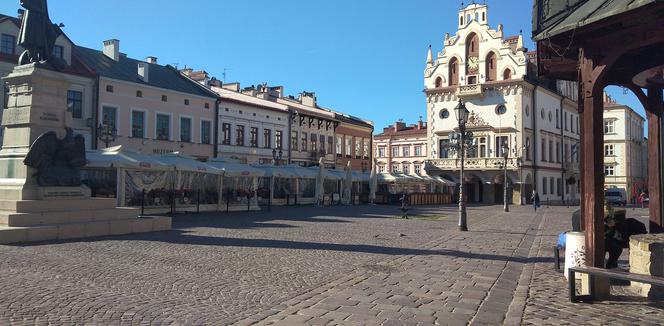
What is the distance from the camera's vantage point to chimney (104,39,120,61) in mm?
40812

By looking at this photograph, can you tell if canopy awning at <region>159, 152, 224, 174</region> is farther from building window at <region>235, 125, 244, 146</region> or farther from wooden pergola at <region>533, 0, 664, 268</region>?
wooden pergola at <region>533, 0, 664, 268</region>

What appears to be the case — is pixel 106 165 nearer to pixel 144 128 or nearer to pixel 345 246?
pixel 345 246

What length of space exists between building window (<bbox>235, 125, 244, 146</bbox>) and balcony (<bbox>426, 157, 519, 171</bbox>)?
23.7 metres

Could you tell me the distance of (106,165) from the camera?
872 inches

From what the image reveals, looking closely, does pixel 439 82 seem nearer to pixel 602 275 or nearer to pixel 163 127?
pixel 163 127

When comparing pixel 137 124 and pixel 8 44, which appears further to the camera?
pixel 137 124

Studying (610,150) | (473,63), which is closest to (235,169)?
(473,63)

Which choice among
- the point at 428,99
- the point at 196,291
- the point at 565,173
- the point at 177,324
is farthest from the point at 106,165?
the point at 565,173

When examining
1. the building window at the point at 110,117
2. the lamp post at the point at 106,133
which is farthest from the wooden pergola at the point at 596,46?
the building window at the point at 110,117

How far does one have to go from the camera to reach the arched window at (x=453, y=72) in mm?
61562

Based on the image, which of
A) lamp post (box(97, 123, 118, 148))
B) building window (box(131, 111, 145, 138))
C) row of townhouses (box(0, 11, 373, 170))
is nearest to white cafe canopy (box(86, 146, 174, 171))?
row of townhouses (box(0, 11, 373, 170))

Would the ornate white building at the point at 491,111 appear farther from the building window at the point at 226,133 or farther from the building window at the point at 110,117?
the building window at the point at 110,117

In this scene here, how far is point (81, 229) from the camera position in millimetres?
13266

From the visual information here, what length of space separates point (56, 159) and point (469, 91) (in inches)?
2000
